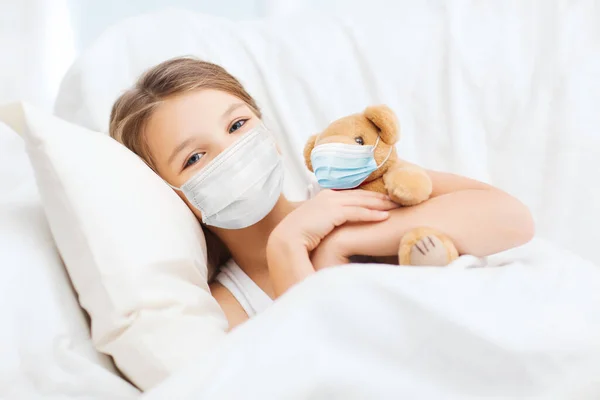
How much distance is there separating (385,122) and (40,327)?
55 centimetres

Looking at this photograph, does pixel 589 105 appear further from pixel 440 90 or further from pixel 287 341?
pixel 287 341

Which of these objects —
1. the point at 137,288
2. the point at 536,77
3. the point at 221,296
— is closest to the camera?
the point at 137,288

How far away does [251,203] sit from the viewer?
1035 millimetres

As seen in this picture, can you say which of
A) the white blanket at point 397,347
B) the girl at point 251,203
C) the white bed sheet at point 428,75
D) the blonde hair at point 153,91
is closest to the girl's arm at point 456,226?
the girl at point 251,203

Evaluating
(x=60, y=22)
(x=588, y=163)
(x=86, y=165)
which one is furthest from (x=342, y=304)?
(x=60, y=22)

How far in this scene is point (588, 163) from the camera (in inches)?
52.0

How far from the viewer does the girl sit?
0.92 m

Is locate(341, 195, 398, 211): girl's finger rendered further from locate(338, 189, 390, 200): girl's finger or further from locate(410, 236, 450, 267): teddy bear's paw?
locate(410, 236, 450, 267): teddy bear's paw

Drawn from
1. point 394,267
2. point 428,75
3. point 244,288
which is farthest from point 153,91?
point 428,75

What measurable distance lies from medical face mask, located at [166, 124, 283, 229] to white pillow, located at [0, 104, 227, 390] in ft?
0.35

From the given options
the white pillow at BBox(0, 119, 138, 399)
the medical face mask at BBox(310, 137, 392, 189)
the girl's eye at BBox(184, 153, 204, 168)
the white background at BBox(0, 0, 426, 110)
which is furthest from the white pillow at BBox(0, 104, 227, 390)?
the white background at BBox(0, 0, 426, 110)

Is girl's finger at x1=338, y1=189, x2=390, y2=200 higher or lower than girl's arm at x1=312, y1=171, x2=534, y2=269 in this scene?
higher

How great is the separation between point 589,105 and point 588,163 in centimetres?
15

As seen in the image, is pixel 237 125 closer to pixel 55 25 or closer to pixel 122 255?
pixel 122 255
